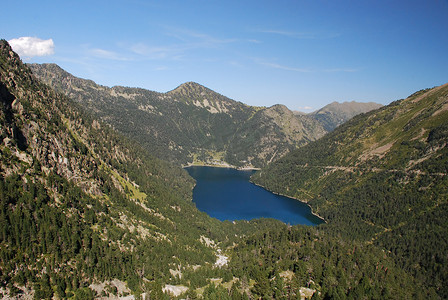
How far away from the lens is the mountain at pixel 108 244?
300 ft

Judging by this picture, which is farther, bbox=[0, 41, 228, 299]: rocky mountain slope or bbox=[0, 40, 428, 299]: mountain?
bbox=[0, 40, 428, 299]: mountain

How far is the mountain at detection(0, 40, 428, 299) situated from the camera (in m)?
91.4

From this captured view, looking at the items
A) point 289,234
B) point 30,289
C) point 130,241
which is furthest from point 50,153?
point 289,234

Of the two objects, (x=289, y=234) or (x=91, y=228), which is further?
(x=289, y=234)

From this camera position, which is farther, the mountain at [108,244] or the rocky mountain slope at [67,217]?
the mountain at [108,244]

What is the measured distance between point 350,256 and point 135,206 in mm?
112038

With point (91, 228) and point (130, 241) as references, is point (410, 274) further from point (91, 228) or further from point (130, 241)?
point (91, 228)

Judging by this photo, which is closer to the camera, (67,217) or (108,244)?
(67,217)

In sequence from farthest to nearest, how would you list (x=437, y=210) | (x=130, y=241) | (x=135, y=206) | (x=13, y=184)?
(x=437, y=210)
(x=135, y=206)
(x=130, y=241)
(x=13, y=184)

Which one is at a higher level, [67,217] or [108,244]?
[67,217]

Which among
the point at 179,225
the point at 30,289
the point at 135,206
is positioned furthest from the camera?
the point at 179,225

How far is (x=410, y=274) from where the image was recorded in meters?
151

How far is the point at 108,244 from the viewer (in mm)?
115625

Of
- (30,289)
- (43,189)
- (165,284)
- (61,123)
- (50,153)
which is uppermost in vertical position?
(61,123)
